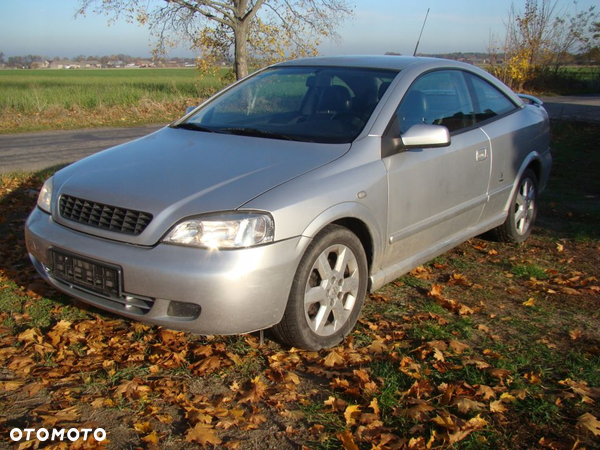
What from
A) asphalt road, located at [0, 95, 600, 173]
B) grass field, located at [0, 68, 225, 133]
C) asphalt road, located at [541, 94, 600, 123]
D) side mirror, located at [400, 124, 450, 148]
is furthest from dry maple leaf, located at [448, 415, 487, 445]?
asphalt road, located at [541, 94, 600, 123]

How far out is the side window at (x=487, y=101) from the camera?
5.14 meters

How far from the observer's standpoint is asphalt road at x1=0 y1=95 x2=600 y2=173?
9008mm

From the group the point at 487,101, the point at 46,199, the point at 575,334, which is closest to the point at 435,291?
the point at 575,334

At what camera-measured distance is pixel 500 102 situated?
5512 mm

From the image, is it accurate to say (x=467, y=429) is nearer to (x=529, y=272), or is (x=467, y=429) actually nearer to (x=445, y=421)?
(x=445, y=421)

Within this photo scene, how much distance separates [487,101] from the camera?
209 inches

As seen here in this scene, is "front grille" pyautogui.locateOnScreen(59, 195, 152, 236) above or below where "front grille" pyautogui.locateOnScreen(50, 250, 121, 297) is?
above

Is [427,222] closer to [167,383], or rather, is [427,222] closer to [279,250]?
[279,250]

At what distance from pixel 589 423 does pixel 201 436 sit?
1822 mm

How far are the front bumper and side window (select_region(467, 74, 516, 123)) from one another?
8.59 ft

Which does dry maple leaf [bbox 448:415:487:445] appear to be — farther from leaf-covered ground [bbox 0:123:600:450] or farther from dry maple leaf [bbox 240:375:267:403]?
dry maple leaf [bbox 240:375:267:403]

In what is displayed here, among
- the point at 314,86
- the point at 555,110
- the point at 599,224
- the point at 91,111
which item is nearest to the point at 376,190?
the point at 314,86

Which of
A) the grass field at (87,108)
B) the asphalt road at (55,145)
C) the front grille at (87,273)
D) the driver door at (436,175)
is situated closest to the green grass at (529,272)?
the driver door at (436,175)

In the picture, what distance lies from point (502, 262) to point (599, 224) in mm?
1902
